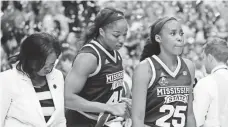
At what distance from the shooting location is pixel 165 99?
3.12 metres

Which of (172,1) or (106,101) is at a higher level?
(172,1)

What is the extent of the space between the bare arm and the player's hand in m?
0.04

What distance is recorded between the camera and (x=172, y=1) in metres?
10.4

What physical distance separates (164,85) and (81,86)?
560 mm

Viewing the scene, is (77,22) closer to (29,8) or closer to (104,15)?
(29,8)

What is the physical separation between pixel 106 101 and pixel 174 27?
684 millimetres

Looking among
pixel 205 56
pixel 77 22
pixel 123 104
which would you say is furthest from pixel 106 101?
pixel 77 22

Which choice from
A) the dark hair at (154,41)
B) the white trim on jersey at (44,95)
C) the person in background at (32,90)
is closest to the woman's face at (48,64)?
the person in background at (32,90)

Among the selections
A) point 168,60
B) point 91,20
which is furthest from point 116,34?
point 91,20

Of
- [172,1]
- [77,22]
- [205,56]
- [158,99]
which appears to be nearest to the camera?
[158,99]

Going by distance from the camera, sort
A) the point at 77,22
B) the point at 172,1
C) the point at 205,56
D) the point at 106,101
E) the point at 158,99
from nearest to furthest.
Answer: the point at 158,99 < the point at 106,101 < the point at 205,56 < the point at 77,22 < the point at 172,1

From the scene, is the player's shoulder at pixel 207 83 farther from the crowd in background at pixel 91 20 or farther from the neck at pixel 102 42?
the crowd in background at pixel 91 20

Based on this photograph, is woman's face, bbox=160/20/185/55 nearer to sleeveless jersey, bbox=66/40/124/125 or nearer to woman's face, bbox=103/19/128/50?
woman's face, bbox=103/19/128/50

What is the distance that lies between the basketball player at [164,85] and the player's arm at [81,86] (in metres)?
0.21
